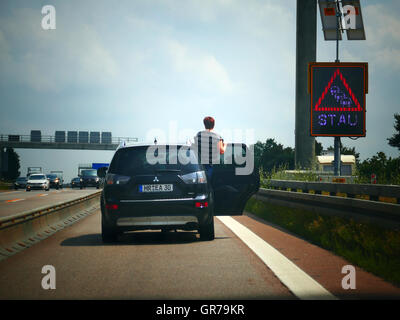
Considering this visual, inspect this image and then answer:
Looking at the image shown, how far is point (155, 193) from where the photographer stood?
888 cm

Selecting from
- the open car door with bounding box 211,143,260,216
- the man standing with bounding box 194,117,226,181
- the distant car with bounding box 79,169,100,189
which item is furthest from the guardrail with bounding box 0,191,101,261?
the distant car with bounding box 79,169,100,189

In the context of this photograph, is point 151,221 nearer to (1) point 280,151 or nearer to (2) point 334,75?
(2) point 334,75

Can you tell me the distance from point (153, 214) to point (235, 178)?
190 cm

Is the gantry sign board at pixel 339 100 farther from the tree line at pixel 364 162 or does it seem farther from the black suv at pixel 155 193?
the black suv at pixel 155 193

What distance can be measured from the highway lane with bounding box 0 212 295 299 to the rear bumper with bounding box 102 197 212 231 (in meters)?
0.36

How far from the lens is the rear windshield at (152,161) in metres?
9.02

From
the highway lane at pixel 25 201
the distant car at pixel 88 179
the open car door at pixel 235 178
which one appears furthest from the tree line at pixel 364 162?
the distant car at pixel 88 179

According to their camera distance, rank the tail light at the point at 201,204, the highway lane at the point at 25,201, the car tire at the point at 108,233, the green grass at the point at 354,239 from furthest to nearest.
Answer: the highway lane at the point at 25,201 → the car tire at the point at 108,233 → the tail light at the point at 201,204 → the green grass at the point at 354,239

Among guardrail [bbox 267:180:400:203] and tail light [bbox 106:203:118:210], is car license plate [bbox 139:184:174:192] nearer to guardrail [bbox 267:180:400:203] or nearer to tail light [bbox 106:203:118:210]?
tail light [bbox 106:203:118:210]

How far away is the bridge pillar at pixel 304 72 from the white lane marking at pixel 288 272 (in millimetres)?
18192

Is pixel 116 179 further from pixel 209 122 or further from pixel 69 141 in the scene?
pixel 69 141

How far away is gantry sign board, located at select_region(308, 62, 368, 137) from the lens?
65.8ft

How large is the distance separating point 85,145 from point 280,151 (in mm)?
74639

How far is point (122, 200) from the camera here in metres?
8.90
